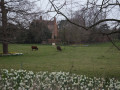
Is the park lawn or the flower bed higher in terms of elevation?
the flower bed

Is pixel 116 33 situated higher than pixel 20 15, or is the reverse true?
pixel 20 15

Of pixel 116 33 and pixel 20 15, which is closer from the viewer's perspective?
pixel 116 33

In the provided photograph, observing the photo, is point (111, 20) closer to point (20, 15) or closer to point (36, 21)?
point (36, 21)

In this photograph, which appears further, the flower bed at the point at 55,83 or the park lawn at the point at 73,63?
the park lawn at the point at 73,63

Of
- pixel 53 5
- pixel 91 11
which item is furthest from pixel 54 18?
pixel 91 11

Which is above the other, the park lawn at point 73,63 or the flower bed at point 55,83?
the flower bed at point 55,83

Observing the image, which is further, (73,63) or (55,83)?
(73,63)

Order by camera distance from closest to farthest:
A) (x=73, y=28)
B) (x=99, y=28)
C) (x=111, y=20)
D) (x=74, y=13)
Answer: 1. (x=74, y=13)
2. (x=111, y=20)
3. (x=99, y=28)
4. (x=73, y=28)

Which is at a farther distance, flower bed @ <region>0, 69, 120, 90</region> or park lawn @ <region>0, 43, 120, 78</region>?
park lawn @ <region>0, 43, 120, 78</region>

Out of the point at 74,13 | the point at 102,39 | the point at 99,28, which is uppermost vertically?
the point at 74,13

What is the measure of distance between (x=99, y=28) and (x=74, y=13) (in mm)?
1762

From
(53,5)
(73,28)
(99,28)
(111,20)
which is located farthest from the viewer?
(73,28)

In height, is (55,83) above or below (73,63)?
above

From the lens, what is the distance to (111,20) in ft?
24.7
